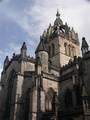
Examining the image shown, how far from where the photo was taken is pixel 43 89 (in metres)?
26.0

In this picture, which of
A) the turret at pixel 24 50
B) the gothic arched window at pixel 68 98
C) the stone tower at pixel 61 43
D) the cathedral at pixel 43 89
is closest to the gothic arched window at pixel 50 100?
the cathedral at pixel 43 89

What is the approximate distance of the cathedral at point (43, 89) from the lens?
23.3m

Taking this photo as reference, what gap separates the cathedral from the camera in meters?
23.3

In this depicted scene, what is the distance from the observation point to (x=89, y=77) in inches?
992

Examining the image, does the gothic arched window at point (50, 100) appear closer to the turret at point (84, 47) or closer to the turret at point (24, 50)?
the turret at point (24, 50)

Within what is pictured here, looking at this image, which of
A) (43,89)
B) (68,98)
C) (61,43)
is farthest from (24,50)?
(61,43)

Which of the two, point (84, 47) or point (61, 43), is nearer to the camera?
point (84, 47)

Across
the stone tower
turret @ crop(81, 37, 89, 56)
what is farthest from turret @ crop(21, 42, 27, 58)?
the stone tower

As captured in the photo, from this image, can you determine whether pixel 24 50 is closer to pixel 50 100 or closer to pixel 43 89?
pixel 43 89

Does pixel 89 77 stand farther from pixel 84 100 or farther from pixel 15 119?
pixel 15 119

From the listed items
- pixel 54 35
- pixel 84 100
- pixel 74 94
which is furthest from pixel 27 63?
pixel 54 35

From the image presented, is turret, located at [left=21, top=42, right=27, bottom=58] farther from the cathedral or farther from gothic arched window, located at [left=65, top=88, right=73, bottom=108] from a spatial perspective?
gothic arched window, located at [left=65, top=88, right=73, bottom=108]

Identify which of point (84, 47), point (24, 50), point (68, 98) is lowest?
point (68, 98)

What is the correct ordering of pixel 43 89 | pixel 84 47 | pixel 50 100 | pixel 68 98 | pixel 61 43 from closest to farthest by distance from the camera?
pixel 43 89 < pixel 50 100 < pixel 68 98 < pixel 84 47 < pixel 61 43
